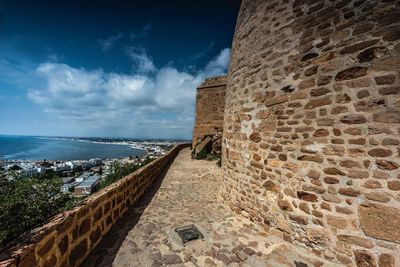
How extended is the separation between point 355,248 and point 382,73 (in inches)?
95.4

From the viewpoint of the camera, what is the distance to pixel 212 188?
7.09 metres

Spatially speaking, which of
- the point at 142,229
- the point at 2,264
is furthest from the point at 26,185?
the point at 2,264

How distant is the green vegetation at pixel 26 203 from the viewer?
734 cm

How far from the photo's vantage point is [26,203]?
26.5ft

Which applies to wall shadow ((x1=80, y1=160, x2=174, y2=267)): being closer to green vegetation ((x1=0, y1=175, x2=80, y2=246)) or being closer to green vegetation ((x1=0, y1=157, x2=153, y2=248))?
green vegetation ((x1=0, y1=157, x2=153, y2=248))

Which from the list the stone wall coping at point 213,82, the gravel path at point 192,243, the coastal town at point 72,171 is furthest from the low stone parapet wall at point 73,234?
the stone wall coping at point 213,82

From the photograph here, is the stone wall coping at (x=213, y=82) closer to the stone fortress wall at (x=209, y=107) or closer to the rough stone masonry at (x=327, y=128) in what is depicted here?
the stone fortress wall at (x=209, y=107)

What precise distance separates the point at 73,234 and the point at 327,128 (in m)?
4.03

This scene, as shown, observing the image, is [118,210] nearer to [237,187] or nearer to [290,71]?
[237,187]

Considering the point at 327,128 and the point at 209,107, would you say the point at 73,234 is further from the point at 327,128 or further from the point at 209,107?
the point at 209,107

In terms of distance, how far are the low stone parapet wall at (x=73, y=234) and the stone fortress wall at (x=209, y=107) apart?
1246 cm

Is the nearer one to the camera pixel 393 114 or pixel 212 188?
pixel 393 114

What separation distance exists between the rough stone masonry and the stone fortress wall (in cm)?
1185

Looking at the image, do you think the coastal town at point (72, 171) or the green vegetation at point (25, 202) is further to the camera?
the coastal town at point (72, 171)
